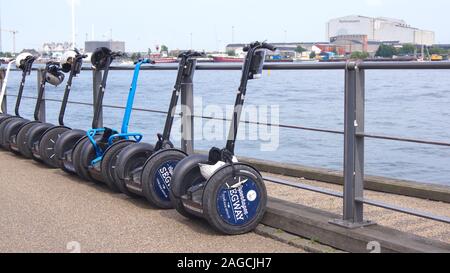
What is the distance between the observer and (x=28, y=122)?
9664 mm

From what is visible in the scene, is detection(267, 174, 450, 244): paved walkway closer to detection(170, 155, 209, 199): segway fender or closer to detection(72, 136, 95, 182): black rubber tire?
detection(170, 155, 209, 199): segway fender

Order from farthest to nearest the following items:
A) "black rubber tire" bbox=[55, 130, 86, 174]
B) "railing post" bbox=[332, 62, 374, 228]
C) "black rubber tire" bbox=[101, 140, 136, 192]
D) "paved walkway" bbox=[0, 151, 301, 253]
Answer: "black rubber tire" bbox=[55, 130, 86, 174], "black rubber tire" bbox=[101, 140, 136, 192], "paved walkway" bbox=[0, 151, 301, 253], "railing post" bbox=[332, 62, 374, 228]

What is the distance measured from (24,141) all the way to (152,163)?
11.9 feet

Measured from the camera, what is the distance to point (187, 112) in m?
7.02

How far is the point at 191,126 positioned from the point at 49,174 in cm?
206

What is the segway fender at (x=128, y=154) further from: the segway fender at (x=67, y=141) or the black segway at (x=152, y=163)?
the segway fender at (x=67, y=141)

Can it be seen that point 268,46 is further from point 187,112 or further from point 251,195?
point 187,112

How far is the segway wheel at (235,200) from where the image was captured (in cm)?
526

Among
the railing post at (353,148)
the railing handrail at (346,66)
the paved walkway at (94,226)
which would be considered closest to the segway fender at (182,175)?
the paved walkway at (94,226)

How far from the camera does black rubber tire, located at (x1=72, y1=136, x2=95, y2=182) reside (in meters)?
7.42

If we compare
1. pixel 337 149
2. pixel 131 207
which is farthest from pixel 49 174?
pixel 337 149

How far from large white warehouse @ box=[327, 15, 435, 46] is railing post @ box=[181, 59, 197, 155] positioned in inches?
831

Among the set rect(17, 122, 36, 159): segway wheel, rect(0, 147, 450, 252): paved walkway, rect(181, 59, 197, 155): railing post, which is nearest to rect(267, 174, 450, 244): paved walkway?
rect(0, 147, 450, 252): paved walkway
